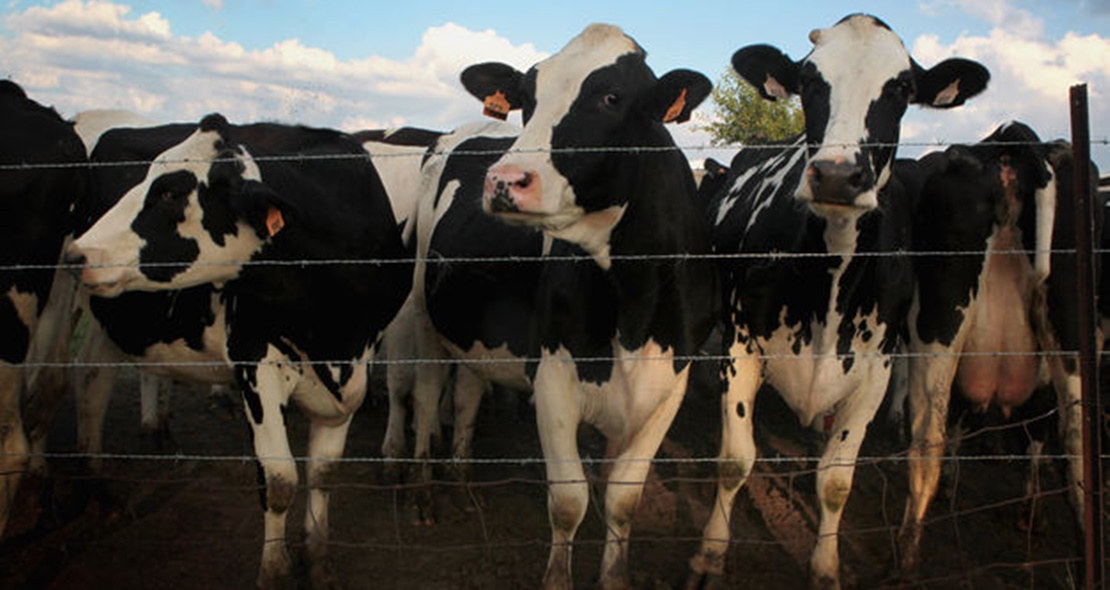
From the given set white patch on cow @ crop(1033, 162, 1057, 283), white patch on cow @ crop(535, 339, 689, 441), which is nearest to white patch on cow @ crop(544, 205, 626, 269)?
white patch on cow @ crop(535, 339, 689, 441)

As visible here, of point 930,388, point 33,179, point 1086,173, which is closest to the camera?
point 1086,173

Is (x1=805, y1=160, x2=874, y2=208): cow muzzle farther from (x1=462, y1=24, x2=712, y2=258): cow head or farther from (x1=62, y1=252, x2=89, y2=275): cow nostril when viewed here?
(x1=62, y1=252, x2=89, y2=275): cow nostril

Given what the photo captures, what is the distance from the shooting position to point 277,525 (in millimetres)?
4539

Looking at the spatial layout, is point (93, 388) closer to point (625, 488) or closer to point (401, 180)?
point (401, 180)

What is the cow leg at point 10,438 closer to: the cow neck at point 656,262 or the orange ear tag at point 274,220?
the orange ear tag at point 274,220

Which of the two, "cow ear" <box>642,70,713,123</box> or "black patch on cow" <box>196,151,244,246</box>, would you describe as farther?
"black patch on cow" <box>196,151,244,246</box>

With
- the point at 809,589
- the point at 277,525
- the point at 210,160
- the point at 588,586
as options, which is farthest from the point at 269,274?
the point at 809,589

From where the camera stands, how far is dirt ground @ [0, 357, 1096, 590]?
4762mm

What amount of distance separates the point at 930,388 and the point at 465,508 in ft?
9.13

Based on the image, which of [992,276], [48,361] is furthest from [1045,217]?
[48,361]

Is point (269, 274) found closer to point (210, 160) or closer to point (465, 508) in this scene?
point (210, 160)

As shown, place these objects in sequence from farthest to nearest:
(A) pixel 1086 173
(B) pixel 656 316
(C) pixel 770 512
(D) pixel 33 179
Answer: (C) pixel 770 512, (D) pixel 33 179, (B) pixel 656 316, (A) pixel 1086 173

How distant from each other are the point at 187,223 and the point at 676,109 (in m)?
2.25

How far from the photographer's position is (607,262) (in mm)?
4375
